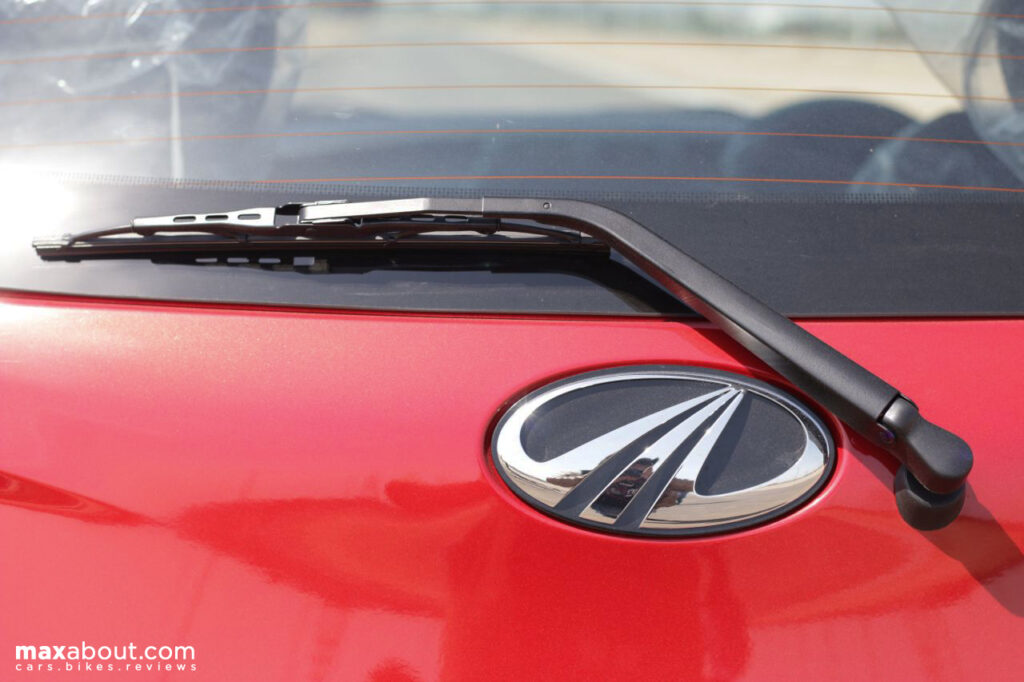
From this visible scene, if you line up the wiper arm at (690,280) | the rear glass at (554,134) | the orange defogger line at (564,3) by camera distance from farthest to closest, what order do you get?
the orange defogger line at (564,3)
the rear glass at (554,134)
the wiper arm at (690,280)

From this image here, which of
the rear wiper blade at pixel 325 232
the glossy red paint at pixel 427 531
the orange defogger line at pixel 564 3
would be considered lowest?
the glossy red paint at pixel 427 531

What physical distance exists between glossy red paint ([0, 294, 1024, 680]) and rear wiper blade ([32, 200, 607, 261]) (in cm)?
12

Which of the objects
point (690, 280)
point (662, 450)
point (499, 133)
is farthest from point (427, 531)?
point (499, 133)

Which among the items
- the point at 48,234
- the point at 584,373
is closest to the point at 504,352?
the point at 584,373

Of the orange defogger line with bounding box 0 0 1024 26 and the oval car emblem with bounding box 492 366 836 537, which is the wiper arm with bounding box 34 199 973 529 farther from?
the orange defogger line with bounding box 0 0 1024 26

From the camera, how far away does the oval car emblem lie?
1.09 m

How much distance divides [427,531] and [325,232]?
445mm

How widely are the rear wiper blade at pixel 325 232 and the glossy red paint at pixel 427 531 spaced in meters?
0.12

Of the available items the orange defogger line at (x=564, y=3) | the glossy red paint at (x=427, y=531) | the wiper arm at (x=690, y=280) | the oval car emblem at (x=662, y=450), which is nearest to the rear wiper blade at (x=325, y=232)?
the wiper arm at (x=690, y=280)

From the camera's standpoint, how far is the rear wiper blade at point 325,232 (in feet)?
4.13

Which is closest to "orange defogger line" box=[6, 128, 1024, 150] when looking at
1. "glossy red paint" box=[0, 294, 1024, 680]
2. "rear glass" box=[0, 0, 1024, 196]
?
"rear glass" box=[0, 0, 1024, 196]

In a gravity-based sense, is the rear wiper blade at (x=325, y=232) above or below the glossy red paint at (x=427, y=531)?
above

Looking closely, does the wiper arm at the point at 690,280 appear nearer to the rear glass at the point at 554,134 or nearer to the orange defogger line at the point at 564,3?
the rear glass at the point at 554,134

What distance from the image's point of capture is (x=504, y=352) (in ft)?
3.83
